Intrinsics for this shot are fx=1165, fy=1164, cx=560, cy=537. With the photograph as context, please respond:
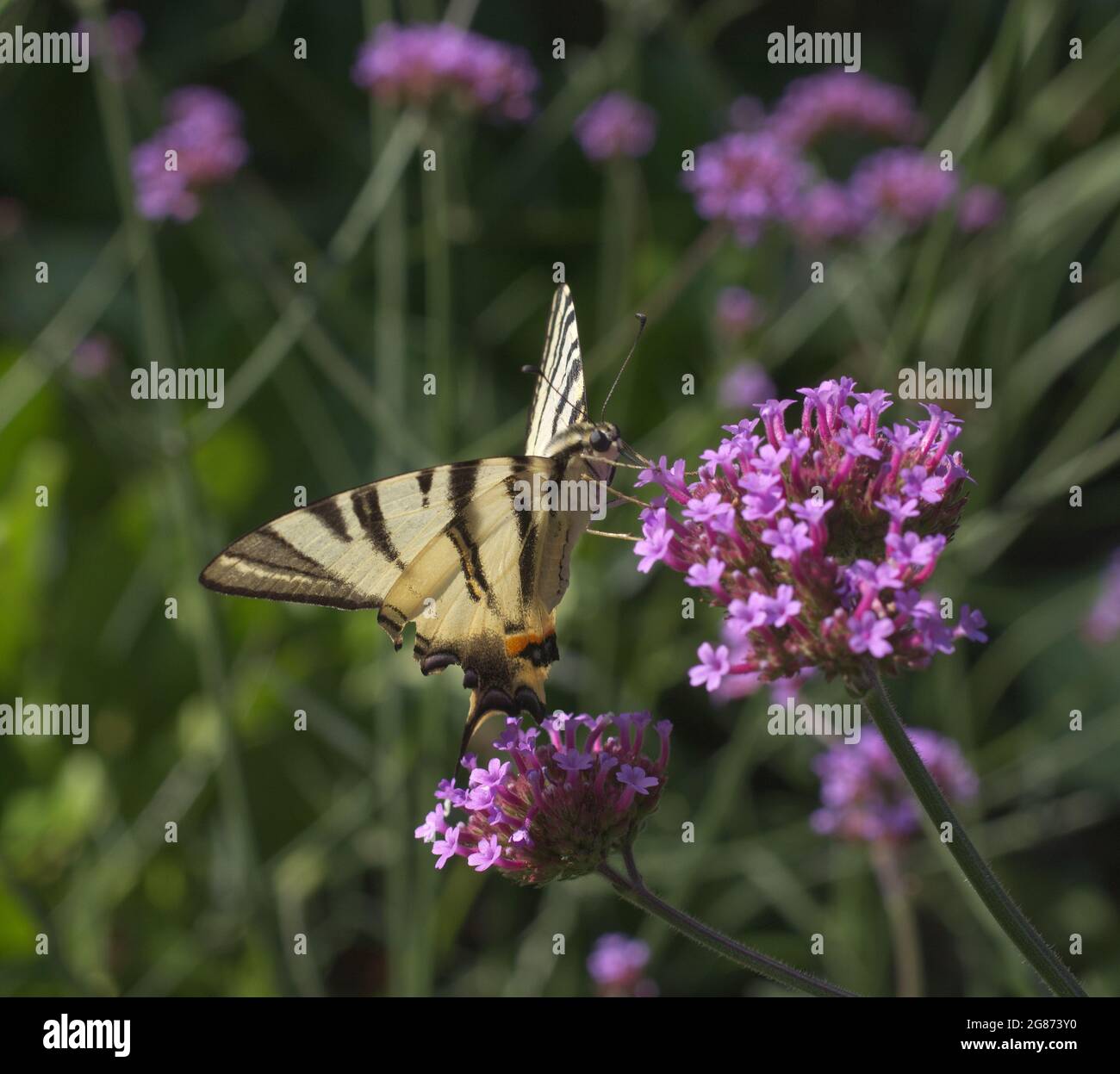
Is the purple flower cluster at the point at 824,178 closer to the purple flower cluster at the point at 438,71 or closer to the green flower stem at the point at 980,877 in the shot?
the purple flower cluster at the point at 438,71

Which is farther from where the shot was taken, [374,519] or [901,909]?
[901,909]

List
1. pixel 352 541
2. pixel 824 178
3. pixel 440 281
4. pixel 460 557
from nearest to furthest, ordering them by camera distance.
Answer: pixel 352 541 < pixel 460 557 < pixel 440 281 < pixel 824 178

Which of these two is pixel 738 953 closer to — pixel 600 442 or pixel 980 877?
pixel 980 877

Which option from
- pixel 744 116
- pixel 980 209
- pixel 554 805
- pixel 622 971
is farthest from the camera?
pixel 744 116

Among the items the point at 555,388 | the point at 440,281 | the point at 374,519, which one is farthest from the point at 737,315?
the point at 374,519

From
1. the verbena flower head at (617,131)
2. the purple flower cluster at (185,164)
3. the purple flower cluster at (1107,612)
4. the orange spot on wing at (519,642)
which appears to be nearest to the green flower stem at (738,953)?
the orange spot on wing at (519,642)

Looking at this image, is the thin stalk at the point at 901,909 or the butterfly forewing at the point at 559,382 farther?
the thin stalk at the point at 901,909

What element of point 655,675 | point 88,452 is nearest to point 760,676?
point 655,675

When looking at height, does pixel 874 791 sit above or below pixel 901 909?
above
